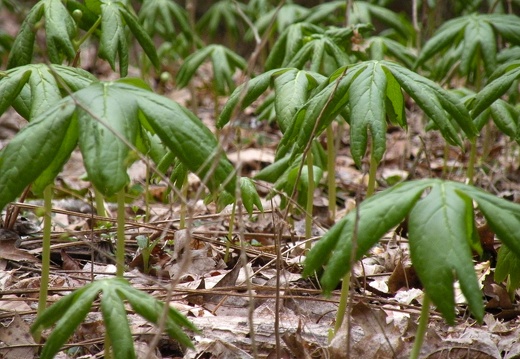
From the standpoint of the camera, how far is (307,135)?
139 centimetres

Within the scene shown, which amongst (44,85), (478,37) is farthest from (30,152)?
(478,37)

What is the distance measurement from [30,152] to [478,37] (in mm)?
1946

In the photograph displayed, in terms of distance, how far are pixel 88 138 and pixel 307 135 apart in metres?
0.52

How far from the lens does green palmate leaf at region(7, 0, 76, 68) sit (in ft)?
6.02

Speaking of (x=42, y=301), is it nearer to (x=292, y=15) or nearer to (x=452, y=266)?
(x=452, y=266)

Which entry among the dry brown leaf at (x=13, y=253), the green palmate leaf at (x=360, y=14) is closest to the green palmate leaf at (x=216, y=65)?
the green palmate leaf at (x=360, y=14)

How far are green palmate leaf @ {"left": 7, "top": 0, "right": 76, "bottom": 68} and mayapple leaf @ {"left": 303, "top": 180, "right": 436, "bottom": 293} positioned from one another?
3.62 ft

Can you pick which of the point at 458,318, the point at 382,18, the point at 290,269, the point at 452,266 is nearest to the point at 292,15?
the point at 382,18

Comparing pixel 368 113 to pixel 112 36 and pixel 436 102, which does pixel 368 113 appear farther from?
pixel 112 36

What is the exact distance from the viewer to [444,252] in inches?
37.3

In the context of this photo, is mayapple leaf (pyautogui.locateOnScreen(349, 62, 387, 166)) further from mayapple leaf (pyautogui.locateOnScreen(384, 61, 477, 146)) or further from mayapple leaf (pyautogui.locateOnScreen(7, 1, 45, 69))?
mayapple leaf (pyautogui.locateOnScreen(7, 1, 45, 69))

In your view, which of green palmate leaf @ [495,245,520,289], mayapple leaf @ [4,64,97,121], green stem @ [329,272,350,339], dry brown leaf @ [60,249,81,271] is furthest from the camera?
dry brown leaf @ [60,249,81,271]

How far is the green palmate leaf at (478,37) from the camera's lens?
2.43 m

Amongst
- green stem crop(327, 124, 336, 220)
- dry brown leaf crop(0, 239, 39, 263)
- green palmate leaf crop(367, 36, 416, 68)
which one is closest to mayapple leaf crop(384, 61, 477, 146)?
green stem crop(327, 124, 336, 220)
